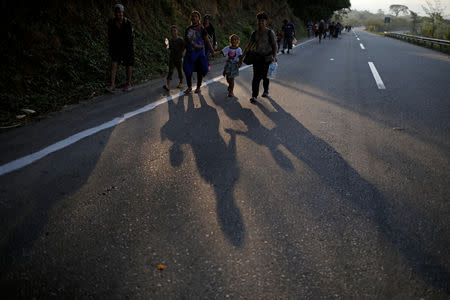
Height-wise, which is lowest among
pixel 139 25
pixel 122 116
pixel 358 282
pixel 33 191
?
pixel 358 282

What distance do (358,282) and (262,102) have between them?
471 centimetres

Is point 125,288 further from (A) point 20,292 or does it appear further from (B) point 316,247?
(B) point 316,247

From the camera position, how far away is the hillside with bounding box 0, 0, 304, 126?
5.81m

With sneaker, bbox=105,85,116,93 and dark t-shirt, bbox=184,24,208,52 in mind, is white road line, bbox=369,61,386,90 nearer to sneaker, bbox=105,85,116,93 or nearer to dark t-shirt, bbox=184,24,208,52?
dark t-shirt, bbox=184,24,208,52

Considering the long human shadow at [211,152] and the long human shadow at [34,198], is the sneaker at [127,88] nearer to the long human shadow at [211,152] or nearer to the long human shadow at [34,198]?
the long human shadow at [211,152]

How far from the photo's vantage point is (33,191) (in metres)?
2.89

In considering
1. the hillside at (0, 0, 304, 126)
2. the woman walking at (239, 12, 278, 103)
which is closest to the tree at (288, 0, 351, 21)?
the hillside at (0, 0, 304, 126)

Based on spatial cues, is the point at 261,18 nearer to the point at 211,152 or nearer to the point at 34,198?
the point at 211,152

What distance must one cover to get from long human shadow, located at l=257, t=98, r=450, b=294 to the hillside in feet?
14.0

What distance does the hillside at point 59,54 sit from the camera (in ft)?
19.1

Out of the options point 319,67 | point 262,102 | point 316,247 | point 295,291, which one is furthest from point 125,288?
point 319,67

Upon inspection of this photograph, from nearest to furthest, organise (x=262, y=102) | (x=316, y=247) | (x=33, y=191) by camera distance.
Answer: (x=316, y=247) → (x=33, y=191) → (x=262, y=102)

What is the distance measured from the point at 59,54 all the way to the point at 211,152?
222 inches

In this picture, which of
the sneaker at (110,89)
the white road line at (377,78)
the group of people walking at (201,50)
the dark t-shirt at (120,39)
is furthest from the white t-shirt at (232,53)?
the white road line at (377,78)
